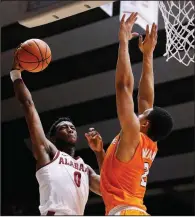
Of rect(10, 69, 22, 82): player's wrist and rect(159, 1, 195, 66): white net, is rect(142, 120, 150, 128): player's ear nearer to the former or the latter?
rect(10, 69, 22, 82): player's wrist

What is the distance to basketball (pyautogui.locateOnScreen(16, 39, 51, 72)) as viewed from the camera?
321cm

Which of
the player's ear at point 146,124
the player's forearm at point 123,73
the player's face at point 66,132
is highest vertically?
the player's forearm at point 123,73

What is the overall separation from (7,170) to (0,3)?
6.36 m

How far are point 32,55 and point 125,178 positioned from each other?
0.95 meters

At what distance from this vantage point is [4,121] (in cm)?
871

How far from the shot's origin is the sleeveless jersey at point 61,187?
10.3ft

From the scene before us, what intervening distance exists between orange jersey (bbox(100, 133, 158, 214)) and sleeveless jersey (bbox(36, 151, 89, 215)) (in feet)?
1.17

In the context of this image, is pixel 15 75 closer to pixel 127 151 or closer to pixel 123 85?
pixel 123 85

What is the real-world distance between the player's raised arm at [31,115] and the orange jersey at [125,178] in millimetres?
480

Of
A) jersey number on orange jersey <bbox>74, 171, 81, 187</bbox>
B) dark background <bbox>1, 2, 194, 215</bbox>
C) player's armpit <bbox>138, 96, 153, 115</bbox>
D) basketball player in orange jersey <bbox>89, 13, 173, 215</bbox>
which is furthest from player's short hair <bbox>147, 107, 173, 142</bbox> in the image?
dark background <bbox>1, 2, 194, 215</bbox>

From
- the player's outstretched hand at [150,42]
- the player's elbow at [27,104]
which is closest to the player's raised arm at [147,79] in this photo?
the player's outstretched hand at [150,42]

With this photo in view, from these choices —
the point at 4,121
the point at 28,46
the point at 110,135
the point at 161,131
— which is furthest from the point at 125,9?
the point at 4,121

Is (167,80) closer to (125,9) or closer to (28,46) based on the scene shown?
(125,9)

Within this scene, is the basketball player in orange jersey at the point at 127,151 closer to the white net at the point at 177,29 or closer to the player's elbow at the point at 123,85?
the player's elbow at the point at 123,85
